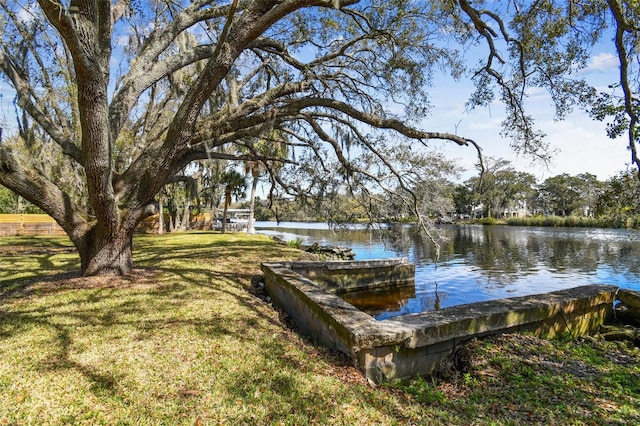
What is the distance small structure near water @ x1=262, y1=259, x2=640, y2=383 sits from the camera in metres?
3.77

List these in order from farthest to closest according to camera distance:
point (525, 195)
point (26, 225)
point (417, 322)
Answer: point (525, 195), point (26, 225), point (417, 322)

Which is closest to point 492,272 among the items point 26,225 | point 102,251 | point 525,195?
point 102,251

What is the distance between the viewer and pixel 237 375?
10.9ft

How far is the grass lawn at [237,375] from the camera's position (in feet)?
9.17

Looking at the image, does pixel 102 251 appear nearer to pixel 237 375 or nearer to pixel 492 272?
pixel 237 375

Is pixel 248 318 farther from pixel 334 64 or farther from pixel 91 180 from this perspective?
pixel 334 64

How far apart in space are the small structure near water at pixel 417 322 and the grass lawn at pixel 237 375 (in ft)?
0.67

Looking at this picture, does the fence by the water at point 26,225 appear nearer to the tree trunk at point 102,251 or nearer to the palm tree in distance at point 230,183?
the palm tree in distance at point 230,183

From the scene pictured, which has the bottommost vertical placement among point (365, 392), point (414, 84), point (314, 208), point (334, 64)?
point (365, 392)

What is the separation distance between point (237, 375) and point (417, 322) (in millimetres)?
2242

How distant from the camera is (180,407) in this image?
9.13ft

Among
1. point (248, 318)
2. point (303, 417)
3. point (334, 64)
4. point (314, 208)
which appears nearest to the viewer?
point (303, 417)

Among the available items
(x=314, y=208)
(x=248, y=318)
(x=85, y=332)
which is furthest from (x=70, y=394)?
(x=314, y=208)

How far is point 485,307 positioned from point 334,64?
24.3 ft
